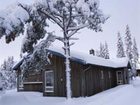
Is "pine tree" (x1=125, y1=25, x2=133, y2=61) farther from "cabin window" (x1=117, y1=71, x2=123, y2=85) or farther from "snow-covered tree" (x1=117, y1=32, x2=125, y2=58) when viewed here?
"cabin window" (x1=117, y1=71, x2=123, y2=85)

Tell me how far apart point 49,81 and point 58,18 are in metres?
7.32

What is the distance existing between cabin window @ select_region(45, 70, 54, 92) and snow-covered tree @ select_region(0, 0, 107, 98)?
16.9ft

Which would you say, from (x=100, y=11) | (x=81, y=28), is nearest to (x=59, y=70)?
(x=81, y=28)

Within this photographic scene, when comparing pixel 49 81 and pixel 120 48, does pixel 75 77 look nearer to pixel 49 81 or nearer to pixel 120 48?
pixel 49 81

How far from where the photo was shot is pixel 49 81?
22266 millimetres

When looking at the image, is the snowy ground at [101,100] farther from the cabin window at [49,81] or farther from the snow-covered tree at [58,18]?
the cabin window at [49,81]

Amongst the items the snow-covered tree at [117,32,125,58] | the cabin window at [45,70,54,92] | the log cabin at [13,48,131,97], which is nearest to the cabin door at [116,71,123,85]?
the log cabin at [13,48,131,97]

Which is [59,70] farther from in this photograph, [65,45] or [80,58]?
[65,45]

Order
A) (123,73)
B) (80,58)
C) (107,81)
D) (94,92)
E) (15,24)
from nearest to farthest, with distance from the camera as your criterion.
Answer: (15,24) < (80,58) < (94,92) < (107,81) < (123,73)

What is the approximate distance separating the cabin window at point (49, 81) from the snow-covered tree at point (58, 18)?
5162mm

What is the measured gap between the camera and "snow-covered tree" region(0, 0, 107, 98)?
1541 centimetres

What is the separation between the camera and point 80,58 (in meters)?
19.2

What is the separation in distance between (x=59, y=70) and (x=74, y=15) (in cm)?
627

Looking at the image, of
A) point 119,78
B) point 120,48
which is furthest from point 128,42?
point 119,78
